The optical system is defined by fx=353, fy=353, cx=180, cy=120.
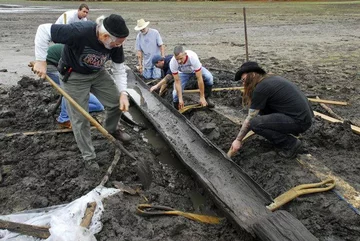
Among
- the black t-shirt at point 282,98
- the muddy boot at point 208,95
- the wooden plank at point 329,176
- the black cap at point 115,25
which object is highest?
the black cap at point 115,25

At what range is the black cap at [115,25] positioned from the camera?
3.98 metres

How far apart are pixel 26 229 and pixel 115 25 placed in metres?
2.32

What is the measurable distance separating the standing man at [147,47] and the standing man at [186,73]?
210 cm

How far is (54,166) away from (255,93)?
9.44 feet

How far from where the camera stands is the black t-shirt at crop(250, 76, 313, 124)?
15.1 ft

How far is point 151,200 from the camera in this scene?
4.20 metres

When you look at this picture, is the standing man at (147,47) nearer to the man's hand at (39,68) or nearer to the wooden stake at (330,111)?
the wooden stake at (330,111)

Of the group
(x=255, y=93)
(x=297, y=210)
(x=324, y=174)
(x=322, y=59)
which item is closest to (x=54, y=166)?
(x=255, y=93)

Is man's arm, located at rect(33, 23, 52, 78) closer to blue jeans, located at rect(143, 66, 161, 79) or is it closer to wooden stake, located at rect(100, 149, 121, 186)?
wooden stake, located at rect(100, 149, 121, 186)

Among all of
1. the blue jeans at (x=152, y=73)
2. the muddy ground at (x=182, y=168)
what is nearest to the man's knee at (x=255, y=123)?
the muddy ground at (x=182, y=168)

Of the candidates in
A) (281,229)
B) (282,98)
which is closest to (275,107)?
(282,98)

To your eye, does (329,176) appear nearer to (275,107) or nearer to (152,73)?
(275,107)

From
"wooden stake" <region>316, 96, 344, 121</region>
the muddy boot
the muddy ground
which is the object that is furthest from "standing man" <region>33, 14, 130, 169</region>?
"wooden stake" <region>316, 96, 344, 121</region>

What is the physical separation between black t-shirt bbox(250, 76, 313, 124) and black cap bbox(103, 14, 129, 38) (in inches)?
73.3
